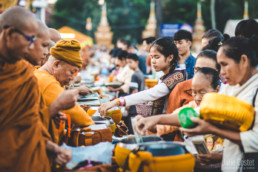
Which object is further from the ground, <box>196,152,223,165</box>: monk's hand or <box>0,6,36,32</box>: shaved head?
<box>0,6,36,32</box>: shaved head

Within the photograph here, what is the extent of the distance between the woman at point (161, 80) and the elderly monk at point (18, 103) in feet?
4.22

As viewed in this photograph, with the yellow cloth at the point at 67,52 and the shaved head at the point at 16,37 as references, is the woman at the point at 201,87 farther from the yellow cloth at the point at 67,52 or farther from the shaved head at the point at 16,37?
the shaved head at the point at 16,37

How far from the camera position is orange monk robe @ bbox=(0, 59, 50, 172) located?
2.02 metres

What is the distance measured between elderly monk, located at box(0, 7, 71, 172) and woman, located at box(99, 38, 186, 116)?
50.7 inches

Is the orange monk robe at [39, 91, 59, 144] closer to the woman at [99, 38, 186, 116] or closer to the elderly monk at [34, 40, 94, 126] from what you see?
the elderly monk at [34, 40, 94, 126]

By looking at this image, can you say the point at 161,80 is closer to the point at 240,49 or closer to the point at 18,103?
the point at 240,49

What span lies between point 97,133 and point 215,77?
1.22 meters

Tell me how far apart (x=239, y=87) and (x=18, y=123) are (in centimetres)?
160

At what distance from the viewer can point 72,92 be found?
7.99ft

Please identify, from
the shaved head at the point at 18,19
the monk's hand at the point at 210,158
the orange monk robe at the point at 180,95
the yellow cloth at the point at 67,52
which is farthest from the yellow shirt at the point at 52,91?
the monk's hand at the point at 210,158

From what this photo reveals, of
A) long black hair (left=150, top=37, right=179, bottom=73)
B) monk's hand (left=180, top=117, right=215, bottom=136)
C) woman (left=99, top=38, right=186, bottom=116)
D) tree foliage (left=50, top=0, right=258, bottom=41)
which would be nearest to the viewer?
monk's hand (left=180, top=117, right=215, bottom=136)

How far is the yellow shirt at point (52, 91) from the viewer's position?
268cm

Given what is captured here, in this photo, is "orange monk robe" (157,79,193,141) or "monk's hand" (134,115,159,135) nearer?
"monk's hand" (134,115,159,135)

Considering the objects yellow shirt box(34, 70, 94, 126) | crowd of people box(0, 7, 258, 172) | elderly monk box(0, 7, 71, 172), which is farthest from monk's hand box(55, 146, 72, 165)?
yellow shirt box(34, 70, 94, 126)
